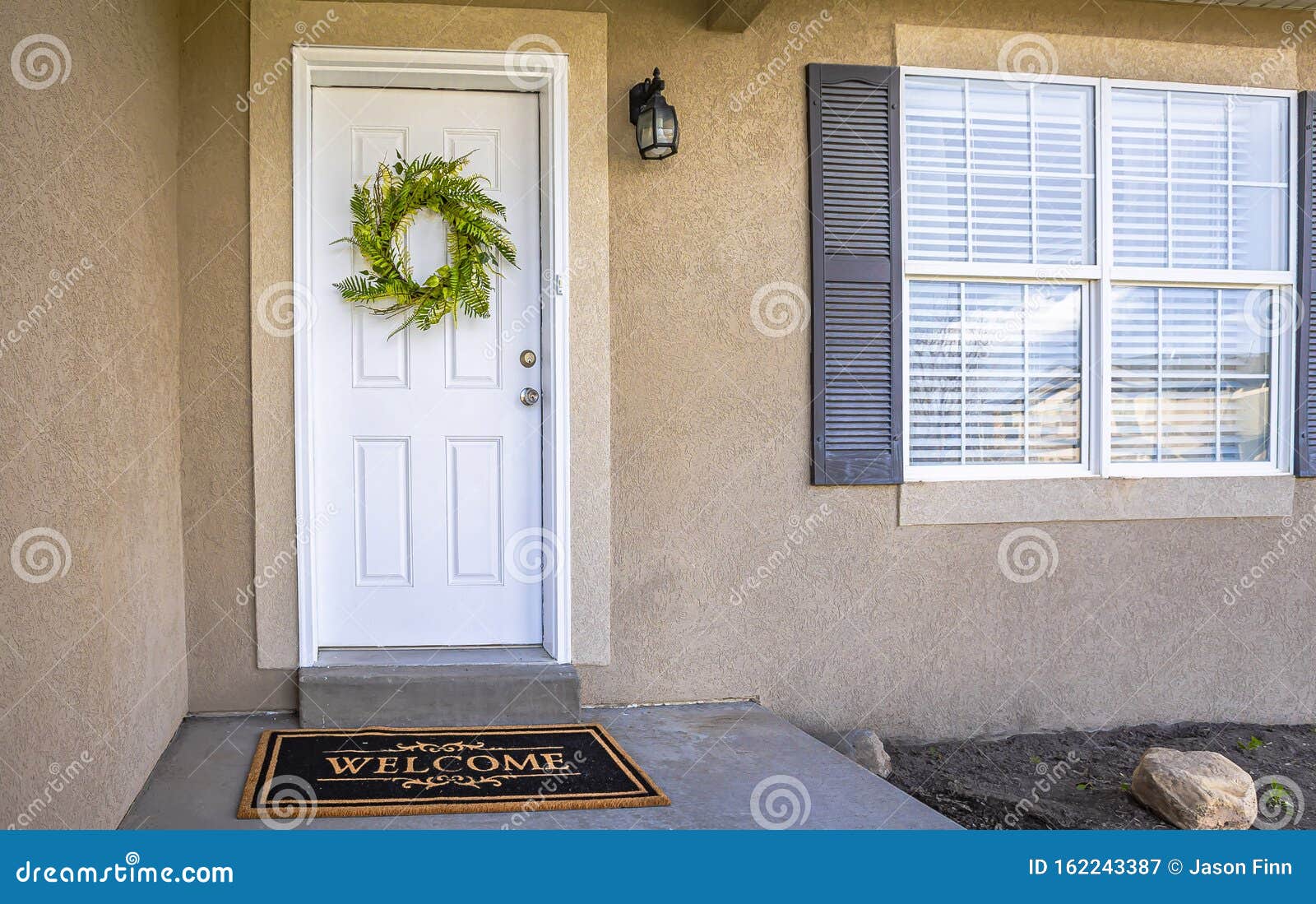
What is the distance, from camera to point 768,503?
153 inches

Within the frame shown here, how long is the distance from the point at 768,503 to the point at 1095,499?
1382 mm

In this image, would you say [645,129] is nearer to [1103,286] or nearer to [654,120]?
[654,120]

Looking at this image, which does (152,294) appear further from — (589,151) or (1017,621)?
(1017,621)

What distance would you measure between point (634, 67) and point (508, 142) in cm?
55

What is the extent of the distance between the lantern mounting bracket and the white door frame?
0.25 metres

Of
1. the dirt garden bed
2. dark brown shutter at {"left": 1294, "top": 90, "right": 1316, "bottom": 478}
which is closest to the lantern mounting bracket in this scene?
the dirt garden bed

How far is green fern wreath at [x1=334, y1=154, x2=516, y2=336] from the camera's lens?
366 centimetres

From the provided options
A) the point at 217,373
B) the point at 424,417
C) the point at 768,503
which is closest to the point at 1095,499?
the point at 768,503

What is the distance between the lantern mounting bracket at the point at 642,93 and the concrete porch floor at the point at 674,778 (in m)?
2.21

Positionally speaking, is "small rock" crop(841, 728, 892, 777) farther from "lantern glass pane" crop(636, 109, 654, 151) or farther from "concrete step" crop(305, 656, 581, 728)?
"lantern glass pane" crop(636, 109, 654, 151)

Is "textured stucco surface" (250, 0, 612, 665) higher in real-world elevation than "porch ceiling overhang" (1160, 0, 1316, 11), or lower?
lower

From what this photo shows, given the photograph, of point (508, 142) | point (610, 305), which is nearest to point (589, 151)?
point (508, 142)

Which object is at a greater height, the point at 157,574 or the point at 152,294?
the point at 152,294

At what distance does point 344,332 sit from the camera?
12.2ft
